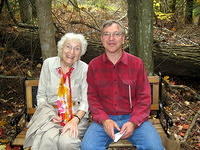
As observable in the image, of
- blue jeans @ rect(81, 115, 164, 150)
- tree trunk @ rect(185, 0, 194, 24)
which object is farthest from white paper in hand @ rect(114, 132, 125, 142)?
tree trunk @ rect(185, 0, 194, 24)

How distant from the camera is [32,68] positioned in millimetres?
8070

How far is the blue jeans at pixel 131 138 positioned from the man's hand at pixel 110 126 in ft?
0.39

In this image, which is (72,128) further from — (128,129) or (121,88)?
(121,88)

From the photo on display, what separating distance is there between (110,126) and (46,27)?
2.05 m

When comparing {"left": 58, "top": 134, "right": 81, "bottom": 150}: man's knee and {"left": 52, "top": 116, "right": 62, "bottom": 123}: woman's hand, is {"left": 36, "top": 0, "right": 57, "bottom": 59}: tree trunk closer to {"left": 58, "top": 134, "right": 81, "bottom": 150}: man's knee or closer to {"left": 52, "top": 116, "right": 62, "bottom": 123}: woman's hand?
{"left": 52, "top": 116, "right": 62, "bottom": 123}: woman's hand

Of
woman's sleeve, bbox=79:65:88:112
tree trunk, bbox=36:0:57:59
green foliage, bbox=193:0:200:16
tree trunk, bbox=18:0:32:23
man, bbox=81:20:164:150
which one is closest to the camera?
man, bbox=81:20:164:150

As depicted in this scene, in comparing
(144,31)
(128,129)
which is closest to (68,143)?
(128,129)

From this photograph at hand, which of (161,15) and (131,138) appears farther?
(161,15)

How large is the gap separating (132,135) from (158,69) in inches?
148

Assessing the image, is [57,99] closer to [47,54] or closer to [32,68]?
[47,54]

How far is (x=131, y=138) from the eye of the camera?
4.20 meters

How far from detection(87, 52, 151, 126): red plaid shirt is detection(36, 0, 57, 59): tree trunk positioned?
1.30 meters

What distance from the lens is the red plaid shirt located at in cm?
431

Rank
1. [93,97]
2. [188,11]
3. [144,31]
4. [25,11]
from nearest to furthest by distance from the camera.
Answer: [93,97] < [144,31] < [25,11] < [188,11]
